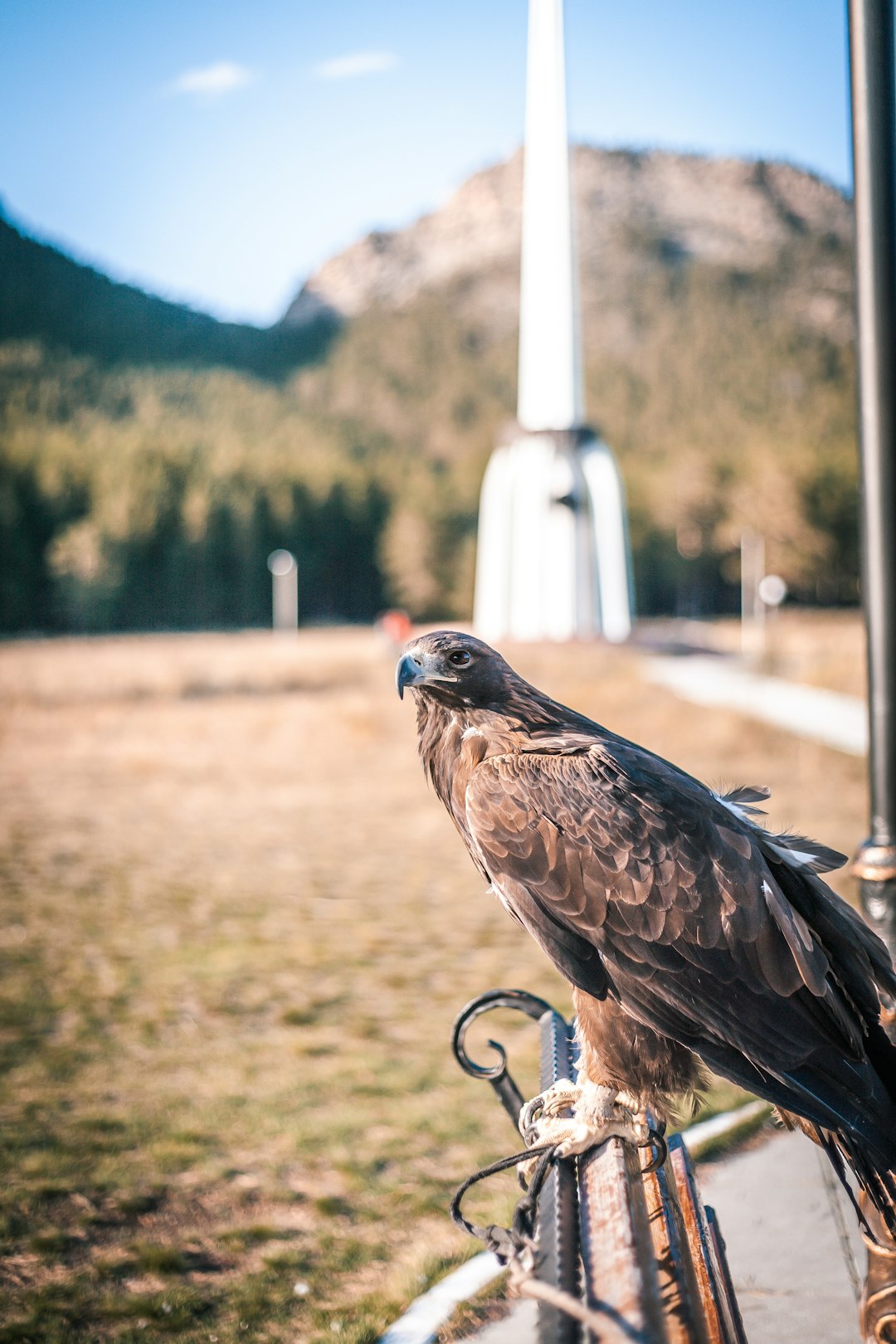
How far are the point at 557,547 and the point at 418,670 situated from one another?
18.8m

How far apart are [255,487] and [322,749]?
2528 centimetres

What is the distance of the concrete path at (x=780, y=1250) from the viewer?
221 centimetres

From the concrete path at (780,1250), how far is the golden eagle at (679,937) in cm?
75

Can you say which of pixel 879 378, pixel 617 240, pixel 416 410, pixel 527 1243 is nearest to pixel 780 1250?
pixel 527 1243

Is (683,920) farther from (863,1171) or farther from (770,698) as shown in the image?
(770,698)

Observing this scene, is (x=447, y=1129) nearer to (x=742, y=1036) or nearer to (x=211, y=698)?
(x=742, y=1036)

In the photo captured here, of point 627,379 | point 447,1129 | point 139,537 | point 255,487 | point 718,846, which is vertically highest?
point 627,379

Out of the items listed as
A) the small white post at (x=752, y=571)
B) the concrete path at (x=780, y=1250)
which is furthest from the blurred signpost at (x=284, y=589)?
the concrete path at (x=780, y=1250)

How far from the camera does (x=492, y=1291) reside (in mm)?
2385

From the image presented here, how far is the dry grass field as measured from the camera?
259 centimetres

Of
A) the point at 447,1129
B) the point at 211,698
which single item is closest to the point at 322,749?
the point at 211,698

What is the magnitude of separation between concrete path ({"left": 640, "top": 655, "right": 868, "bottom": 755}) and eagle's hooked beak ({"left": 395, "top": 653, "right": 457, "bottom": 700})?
9363 mm

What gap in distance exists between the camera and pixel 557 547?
20266mm

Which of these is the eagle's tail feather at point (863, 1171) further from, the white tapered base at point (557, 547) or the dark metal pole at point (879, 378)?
the white tapered base at point (557, 547)
